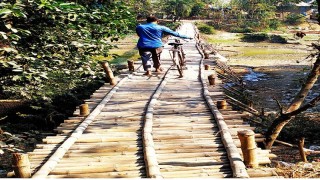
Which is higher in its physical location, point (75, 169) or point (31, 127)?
point (75, 169)

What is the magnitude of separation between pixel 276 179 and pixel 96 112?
3354 millimetres

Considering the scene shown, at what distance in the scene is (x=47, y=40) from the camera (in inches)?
231

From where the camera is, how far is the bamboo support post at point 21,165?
11.6 ft

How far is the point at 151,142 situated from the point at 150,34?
186 inches

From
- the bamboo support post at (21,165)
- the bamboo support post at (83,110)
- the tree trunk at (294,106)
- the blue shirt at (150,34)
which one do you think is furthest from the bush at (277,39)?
the bamboo support post at (21,165)

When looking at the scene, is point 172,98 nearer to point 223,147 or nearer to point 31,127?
point 223,147

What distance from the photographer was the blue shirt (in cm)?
867

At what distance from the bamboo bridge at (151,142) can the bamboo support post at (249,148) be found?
0.9 inches

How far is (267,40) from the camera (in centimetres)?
3609

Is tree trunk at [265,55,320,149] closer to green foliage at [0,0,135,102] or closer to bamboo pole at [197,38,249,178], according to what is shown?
bamboo pole at [197,38,249,178]

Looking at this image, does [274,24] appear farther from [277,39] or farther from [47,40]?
[47,40]

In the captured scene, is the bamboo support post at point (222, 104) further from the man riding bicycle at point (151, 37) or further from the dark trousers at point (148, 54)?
the dark trousers at point (148, 54)

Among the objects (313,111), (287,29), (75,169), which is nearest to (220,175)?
(75,169)

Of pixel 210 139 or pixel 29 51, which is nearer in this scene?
pixel 210 139
